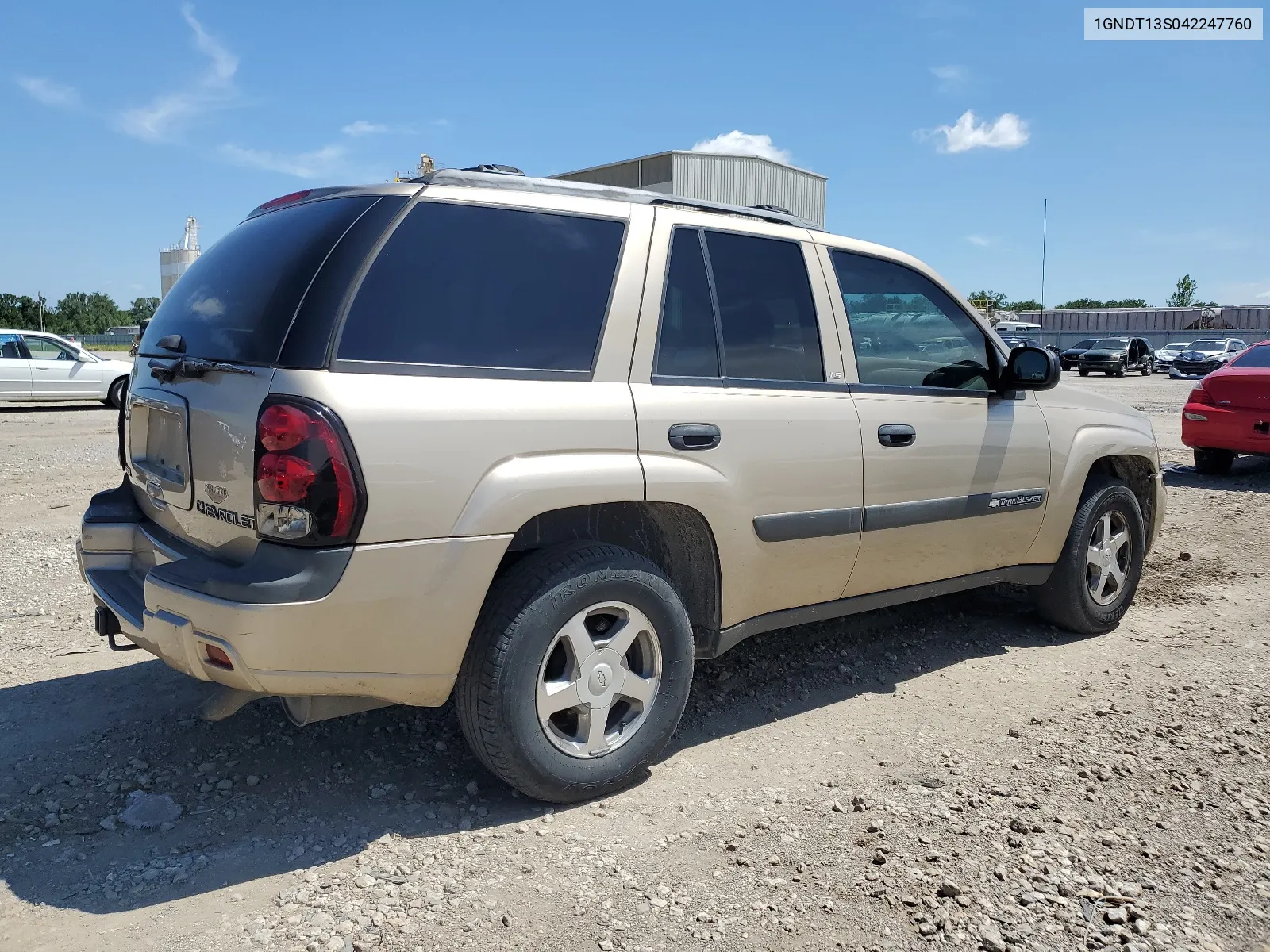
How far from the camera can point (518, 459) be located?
111 inches

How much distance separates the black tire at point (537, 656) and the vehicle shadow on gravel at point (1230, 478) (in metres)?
9.05

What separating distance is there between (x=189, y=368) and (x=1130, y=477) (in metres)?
4.66

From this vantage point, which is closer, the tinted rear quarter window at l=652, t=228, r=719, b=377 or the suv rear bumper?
Answer: the suv rear bumper

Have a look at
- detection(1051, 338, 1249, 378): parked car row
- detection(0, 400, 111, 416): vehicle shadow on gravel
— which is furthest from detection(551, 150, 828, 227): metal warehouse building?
detection(0, 400, 111, 416): vehicle shadow on gravel

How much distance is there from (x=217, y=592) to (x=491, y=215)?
1.37 metres

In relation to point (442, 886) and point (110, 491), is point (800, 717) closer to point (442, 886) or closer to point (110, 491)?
point (442, 886)

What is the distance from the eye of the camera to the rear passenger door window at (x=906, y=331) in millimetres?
3904

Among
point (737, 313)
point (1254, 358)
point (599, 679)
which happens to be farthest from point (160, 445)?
point (1254, 358)

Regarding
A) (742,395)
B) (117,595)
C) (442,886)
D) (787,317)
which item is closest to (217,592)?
(117,595)

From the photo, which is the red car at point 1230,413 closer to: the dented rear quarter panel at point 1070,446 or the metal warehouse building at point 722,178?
the dented rear quarter panel at point 1070,446

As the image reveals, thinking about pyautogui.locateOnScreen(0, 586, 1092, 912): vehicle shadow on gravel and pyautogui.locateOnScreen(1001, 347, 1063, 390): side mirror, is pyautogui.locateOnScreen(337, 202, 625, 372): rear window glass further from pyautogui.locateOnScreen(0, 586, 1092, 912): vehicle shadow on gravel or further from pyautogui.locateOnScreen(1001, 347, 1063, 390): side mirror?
pyautogui.locateOnScreen(1001, 347, 1063, 390): side mirror

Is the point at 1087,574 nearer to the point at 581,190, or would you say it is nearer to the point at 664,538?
the point at 664,538

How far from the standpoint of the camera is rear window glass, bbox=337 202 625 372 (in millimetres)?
2719

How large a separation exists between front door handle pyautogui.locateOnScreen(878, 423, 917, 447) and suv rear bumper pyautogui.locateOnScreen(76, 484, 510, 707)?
1.73 m
